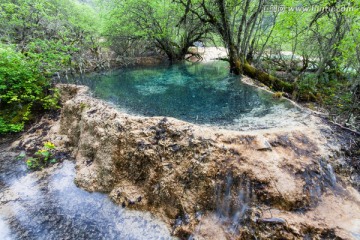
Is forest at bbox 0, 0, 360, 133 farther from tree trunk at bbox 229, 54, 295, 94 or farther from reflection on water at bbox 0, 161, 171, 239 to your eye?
reflection on water at bbox 0, 161, 171, 239

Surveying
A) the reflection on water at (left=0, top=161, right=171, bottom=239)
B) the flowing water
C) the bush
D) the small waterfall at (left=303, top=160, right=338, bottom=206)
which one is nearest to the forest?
the bush

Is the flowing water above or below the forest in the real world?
below

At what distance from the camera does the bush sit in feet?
25.0

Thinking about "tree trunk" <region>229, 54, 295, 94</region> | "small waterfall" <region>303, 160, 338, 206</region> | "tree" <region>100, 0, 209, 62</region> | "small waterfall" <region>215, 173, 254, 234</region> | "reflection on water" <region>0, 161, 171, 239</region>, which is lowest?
"reflection on water" <region>0, 161, 171, 239</region>

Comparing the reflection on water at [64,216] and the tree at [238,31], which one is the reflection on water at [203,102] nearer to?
the tree at [238,31]

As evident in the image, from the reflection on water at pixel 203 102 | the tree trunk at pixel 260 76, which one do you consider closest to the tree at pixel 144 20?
the tree trunk at pixel 260 76

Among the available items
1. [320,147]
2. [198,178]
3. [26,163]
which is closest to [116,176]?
[198,178]

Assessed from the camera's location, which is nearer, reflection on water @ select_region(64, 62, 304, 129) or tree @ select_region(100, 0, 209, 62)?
reflection on water @ select_region(64, 62, 304, 129)

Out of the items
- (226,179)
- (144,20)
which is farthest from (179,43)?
(226,179)

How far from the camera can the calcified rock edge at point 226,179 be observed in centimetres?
368

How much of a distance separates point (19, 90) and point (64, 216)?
654 centimetres

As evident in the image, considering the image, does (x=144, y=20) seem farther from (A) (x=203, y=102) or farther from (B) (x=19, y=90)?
(A) (x=203, y=102)

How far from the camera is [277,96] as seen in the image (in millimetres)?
7180

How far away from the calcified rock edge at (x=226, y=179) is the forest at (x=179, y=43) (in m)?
2.68
